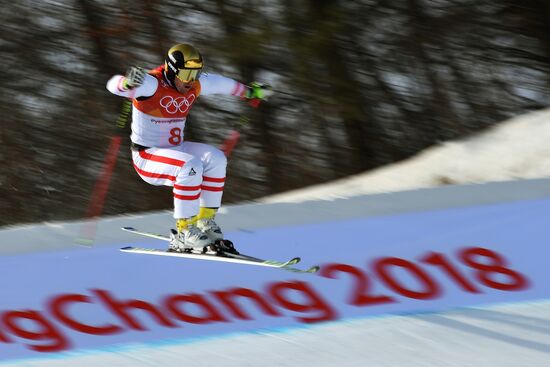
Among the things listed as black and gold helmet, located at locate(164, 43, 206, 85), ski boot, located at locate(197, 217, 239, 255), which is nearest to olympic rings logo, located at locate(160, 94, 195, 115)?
black and gold helmet, located at locate(164, 43, 206, 85)

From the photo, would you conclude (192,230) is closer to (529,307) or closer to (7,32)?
(529,307)

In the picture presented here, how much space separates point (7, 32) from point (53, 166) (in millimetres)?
1439

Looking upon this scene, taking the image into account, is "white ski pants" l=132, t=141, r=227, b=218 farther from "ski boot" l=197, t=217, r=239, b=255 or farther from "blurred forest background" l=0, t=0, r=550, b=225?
"blurred forest background" l=0, t=0, r=550, b=225

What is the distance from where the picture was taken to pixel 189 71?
423 centimetres

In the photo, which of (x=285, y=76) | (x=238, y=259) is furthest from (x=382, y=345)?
(x=285, y=76)

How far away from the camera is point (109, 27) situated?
10570 mm

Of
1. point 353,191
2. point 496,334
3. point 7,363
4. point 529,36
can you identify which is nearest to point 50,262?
point 7,363

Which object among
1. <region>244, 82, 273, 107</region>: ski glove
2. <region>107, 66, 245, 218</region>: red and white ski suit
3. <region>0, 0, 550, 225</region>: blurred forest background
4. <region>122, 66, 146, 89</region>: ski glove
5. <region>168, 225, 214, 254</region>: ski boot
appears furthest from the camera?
<region>0, 0, 550, 225</region>: blurred forest background

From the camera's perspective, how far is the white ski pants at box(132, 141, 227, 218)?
14.1ft

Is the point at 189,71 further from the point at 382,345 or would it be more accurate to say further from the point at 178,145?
the point at 382,345

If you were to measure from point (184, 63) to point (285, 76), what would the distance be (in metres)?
5.92

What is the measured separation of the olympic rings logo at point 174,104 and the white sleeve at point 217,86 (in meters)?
0.16

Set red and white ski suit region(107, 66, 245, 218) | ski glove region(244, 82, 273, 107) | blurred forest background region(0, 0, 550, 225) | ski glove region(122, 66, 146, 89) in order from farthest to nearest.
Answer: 1. blurred forest background region(0, 0, 550, 225)
2. ski glove region(244, 82, 273, 107)
3. red and white ski suit region(107, 66, 245, 218)
4. ski glove region(122, 66, 146, 89)

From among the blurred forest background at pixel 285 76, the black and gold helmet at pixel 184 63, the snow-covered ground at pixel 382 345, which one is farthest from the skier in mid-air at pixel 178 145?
the blurred forest background at pixel 285 76
